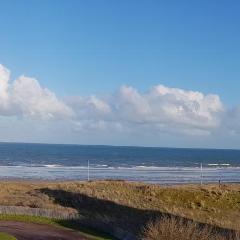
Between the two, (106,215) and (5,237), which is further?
(106,215)

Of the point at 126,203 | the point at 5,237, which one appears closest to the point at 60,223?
the point at 5,237

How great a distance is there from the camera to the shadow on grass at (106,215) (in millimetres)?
28417

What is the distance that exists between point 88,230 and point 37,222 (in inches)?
105

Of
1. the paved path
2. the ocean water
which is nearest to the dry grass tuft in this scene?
the paved path

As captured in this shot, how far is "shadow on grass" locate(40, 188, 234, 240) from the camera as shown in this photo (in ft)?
93.2

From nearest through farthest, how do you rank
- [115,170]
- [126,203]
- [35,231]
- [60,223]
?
[35,231], [60,223], [126,203], [115,170]

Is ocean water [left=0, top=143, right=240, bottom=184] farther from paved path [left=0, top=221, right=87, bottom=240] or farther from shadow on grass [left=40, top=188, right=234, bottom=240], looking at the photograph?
paved path [left=0, top=221, right=87, bottom=240]

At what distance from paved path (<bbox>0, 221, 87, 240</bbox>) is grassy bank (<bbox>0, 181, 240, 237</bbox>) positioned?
1.74 meters

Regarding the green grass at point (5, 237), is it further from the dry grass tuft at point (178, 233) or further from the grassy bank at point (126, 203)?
the dry grass tuft at point (178, 233)

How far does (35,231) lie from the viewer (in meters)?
26.7

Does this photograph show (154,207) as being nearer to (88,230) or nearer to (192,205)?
(192,205)

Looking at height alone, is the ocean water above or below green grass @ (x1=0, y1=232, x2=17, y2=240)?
above

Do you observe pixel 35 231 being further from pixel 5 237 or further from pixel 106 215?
pixel 106 215

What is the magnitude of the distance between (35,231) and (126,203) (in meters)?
10.8
